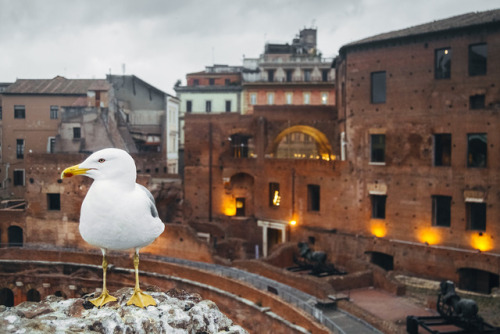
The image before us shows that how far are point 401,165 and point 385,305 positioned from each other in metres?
9.15

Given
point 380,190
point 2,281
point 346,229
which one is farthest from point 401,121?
point 2,281

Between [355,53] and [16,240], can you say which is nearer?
[355,53]

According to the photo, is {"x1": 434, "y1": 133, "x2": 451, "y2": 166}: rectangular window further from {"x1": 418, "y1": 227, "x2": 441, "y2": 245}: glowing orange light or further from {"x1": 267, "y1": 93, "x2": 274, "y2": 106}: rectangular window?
{"x1": 267, "y1": 93, "x2": 274, "y2": 106}: rectangular window

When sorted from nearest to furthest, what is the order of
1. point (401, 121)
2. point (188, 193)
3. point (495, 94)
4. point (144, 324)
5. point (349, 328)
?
1. point (144, 324)
2. point (349, 328)
3. point (495, 94)
4. point (401, 121)
5. point (188, 193)

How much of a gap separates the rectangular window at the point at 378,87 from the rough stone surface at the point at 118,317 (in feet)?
73.1

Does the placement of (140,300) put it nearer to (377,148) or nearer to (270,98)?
(377,148)

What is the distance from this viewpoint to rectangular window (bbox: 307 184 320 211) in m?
32.0

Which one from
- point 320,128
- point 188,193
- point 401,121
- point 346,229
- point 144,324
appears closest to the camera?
point 144,324

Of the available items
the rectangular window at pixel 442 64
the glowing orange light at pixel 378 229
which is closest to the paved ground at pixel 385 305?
the glowing orange light at pixel 378 229

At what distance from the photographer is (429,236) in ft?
87.6

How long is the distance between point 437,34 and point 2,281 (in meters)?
28.1

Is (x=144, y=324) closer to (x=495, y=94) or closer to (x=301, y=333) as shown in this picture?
(x=301, y=333)

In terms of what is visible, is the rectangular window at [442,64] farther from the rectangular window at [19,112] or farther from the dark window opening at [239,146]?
the rectangular window at [19,112]

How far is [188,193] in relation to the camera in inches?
1432
